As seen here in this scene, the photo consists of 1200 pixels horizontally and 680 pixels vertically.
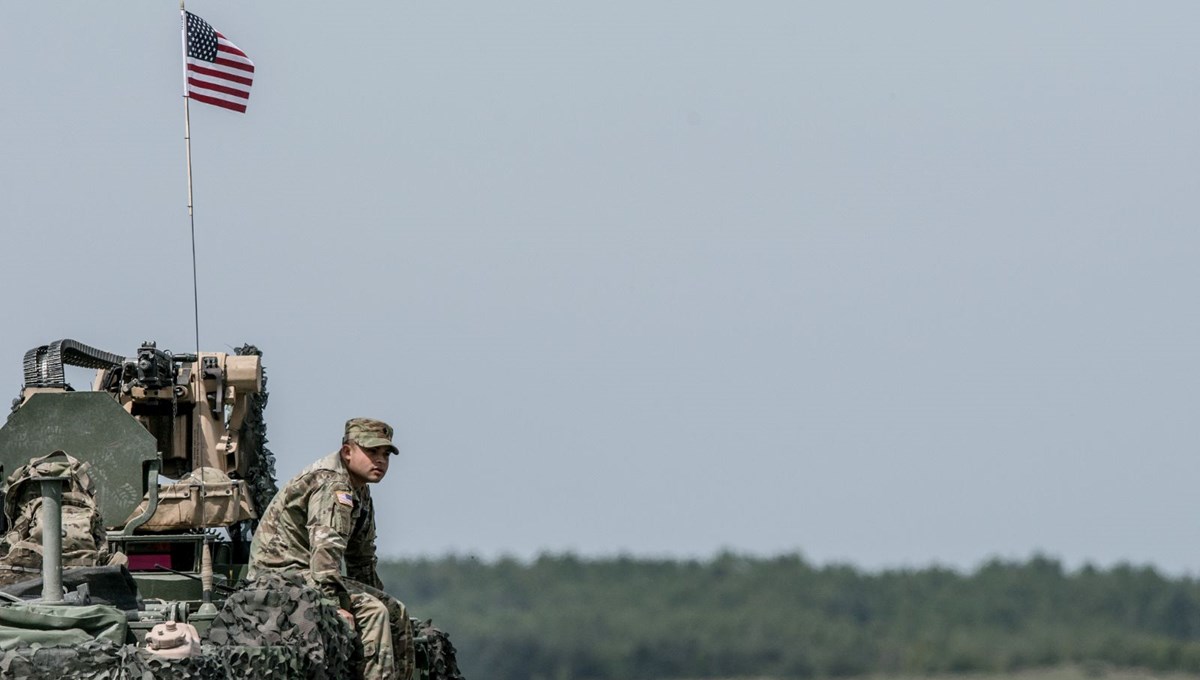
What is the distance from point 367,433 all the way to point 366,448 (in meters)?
0.09

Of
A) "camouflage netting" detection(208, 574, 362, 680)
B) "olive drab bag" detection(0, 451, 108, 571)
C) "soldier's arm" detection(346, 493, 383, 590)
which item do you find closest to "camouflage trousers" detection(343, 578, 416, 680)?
"soldier's arm" detection(346, 493, 383, 590)

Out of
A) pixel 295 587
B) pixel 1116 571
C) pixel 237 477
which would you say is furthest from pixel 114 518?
pixel 1116 571

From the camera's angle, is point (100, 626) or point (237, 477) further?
point (237, 477)

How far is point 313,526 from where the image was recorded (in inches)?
603

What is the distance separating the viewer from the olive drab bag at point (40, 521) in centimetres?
1529

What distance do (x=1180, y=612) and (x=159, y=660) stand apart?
17652 millimetres

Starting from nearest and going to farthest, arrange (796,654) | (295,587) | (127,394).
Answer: (295,587), (127,394), (796,654)

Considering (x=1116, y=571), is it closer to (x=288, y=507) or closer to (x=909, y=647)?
(x=909, y=647)

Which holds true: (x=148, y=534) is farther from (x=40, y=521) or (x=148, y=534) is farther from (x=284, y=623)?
(x=284, y=623)

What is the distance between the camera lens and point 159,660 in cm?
1306

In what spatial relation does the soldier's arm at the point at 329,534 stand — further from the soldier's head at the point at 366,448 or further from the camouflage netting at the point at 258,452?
the camouflage netting at the point at 258,452

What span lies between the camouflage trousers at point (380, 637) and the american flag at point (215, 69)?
6.30 meters

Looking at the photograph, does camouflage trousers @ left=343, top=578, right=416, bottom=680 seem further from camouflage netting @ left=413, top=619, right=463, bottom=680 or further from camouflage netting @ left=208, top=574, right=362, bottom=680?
camouflage netting @ left=413, top=619, right=463, bottom=680

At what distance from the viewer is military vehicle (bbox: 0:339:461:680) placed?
13.4m
